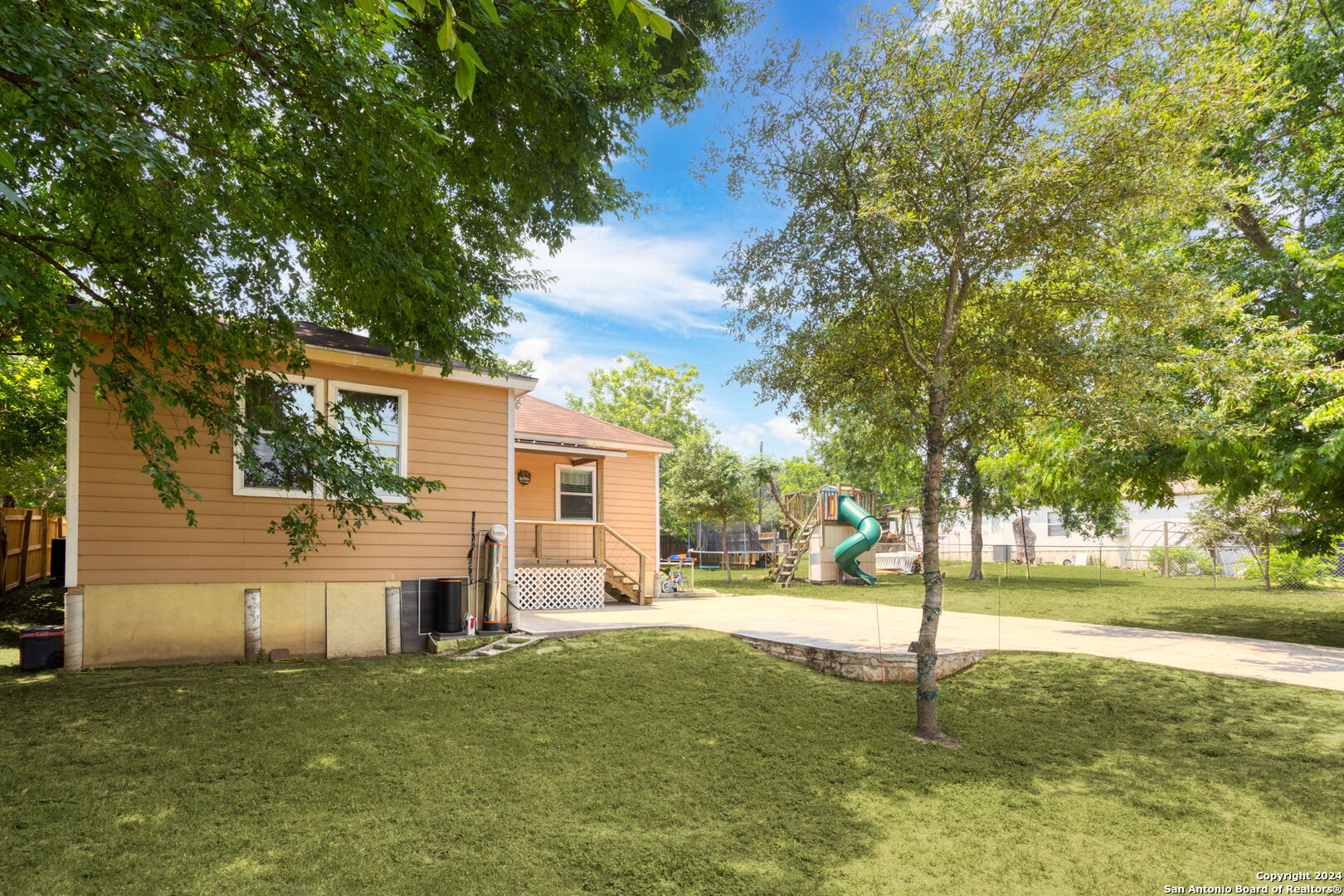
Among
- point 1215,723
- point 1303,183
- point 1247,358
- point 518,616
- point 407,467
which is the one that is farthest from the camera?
point 1303,183

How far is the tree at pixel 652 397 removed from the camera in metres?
38.8

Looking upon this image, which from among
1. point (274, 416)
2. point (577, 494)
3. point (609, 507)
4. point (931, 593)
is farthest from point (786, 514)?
point (274, 416)

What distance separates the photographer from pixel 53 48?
3.72 metres

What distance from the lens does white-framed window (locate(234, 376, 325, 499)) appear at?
6910 mm

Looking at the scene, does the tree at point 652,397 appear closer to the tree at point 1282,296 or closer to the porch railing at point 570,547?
the porch railing at point 570,547

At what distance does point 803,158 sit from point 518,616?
700cm

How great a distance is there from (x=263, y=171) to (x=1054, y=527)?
33118mm

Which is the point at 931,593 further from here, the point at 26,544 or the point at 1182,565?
the point at 1182,565

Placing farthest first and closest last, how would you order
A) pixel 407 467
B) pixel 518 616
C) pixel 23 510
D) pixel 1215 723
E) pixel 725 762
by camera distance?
pixel 23 510 → pixel 518 616 → pixel 407 467 → pixel 1215 723 → pixel 725 762

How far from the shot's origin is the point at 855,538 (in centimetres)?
1888

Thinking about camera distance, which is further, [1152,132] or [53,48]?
[1152,132]

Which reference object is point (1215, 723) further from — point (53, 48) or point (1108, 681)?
point (53, 48)

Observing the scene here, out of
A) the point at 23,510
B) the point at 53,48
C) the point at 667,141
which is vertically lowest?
the point at 23,510

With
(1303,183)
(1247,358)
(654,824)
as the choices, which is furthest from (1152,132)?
(1303,183)
